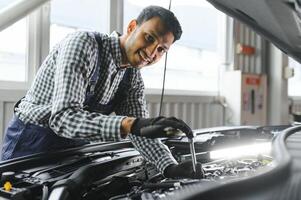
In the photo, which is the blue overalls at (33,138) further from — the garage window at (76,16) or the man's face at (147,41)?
the garage window at (76,16)

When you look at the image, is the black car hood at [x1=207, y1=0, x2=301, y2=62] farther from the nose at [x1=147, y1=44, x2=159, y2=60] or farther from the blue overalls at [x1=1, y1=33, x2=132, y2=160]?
the blue overalls at [x1=1, y1=33, x2=132, y2=160]

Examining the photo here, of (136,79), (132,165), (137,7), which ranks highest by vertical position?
(137,7)

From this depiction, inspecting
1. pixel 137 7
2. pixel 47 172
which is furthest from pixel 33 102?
pixel 137 7

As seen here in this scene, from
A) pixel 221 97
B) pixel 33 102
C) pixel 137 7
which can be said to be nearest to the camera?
pixel 33 102

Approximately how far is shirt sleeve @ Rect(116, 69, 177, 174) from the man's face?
250 mm

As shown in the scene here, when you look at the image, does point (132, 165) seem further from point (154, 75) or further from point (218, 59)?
point (218, 59)

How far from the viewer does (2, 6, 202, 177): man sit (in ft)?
3.51

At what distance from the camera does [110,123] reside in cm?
105

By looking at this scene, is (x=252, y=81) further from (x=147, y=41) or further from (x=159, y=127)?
(x=159, y=127)

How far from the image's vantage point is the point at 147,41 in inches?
→ 49.9

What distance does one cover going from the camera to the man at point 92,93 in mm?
1071

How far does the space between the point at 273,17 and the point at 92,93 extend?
0.76 metres

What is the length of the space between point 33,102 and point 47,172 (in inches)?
15.9

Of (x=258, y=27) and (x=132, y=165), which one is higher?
(x=258, y=27)
